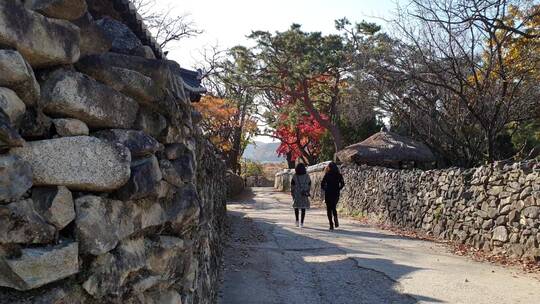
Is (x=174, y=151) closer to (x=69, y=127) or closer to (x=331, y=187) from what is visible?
(x=69, y=127)

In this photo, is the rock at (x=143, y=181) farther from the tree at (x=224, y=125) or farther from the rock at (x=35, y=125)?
the tree at (x=224, y=125)

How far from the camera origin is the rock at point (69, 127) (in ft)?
6.86

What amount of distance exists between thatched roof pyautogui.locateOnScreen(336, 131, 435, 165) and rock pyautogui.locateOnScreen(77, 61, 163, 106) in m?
17.0

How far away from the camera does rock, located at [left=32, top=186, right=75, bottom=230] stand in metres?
1.95

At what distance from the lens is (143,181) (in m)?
2.54

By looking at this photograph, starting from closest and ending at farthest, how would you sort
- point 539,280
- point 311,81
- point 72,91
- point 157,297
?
1. point 72,91
2. point 157,297
3. point 539,280
4. point 311,81

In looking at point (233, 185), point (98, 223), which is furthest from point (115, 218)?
point (233, 185)

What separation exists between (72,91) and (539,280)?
700 centimetres

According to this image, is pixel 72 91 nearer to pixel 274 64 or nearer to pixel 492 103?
pixel 492 103

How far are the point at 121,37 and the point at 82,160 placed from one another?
1.04 meters

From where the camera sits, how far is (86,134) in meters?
2.23

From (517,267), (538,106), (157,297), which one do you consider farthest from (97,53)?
(538,106)

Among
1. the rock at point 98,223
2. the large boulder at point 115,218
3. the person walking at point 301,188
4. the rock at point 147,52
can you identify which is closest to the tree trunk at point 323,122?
the person walking at point 301,188

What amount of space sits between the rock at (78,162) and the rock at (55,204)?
29mm
